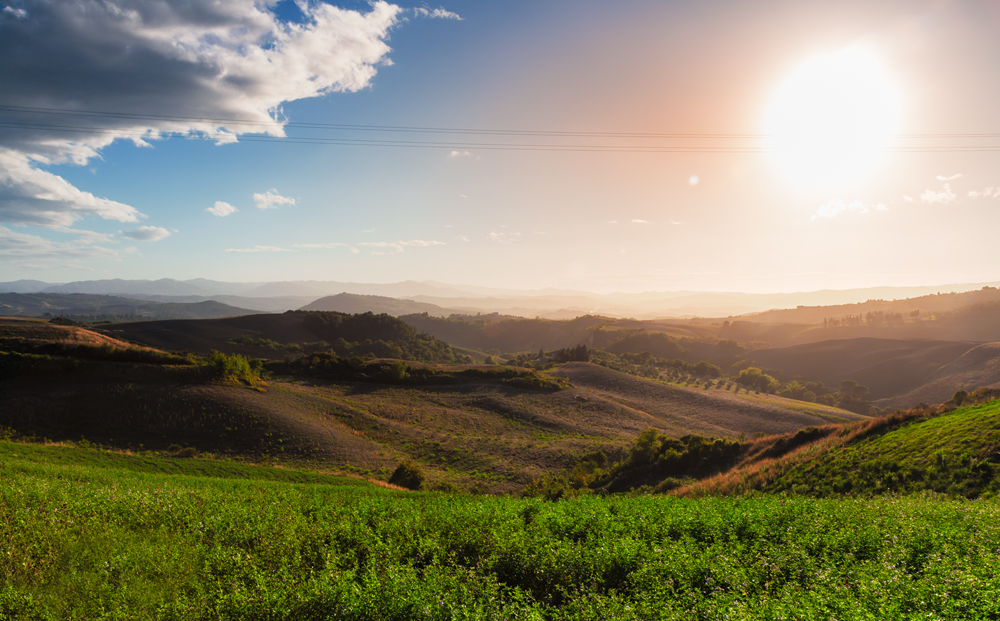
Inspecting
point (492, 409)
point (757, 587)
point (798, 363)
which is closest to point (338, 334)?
point (492, 409)

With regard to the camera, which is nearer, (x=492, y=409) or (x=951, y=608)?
(x=951, y=608)

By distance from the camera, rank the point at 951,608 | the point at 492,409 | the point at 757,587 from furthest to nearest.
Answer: the point at 492,409
the point at 757,587
the point at 951,608

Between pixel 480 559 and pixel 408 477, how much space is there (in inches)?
761

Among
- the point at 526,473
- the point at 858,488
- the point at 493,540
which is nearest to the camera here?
the point at 493,540

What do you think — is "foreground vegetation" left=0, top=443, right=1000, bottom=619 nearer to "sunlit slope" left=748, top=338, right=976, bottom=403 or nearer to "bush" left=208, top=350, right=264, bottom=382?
"bush" left=208, top=350, right=264, bottom=382

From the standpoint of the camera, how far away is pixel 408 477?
82.5 ft

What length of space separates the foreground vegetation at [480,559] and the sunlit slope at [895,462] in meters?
5.72

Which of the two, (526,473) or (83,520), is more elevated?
(83,520)

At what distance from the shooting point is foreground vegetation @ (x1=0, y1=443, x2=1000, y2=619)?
17.7 ft

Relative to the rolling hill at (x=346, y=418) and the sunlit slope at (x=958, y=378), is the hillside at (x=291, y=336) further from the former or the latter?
the sunlit slope at (x=958, y=378)

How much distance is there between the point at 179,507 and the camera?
941 cm

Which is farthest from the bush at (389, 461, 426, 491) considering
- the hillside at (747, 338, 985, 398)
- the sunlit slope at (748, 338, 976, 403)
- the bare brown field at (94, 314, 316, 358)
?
the hillside at (747, 338, 985, 398)

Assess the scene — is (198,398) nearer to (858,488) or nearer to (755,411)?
(858,488)

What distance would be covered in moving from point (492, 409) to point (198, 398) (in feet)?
90.4
